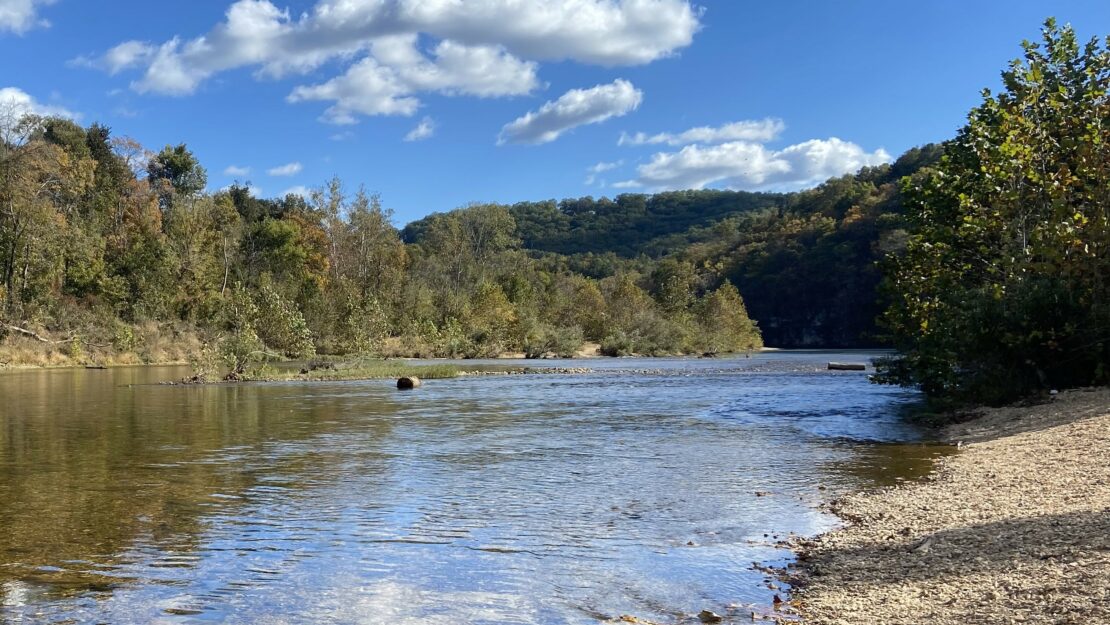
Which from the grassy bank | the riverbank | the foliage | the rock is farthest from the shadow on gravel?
the grassy bank

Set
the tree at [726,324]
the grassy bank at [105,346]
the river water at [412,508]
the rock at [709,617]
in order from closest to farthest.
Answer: the rock at [709,617] → the river water at [412,508] → the grassy bank at [105,346] → the tree at [726,324]

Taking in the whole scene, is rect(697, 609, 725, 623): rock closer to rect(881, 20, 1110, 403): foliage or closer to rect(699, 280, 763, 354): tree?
rect(881, 20, 1110, 403): foliage

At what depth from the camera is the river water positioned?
7.59 meters

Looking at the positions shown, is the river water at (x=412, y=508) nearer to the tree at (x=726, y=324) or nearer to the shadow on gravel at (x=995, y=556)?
the shadow on gravel at (x=995, y=556)

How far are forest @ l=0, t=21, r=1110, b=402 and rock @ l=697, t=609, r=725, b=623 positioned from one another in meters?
15.5

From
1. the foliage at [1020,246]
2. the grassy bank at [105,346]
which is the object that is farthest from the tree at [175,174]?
the foliage at [1020,246]

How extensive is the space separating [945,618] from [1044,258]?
17.8 metres

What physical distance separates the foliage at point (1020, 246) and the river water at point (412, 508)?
3.24 meters

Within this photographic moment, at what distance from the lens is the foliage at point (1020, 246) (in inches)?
765

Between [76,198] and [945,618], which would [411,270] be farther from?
[945,618]

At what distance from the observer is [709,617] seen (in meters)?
6.96

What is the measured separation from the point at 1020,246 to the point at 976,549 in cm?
1694

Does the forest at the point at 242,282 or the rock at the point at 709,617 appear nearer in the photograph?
the rock at the point at 709,617

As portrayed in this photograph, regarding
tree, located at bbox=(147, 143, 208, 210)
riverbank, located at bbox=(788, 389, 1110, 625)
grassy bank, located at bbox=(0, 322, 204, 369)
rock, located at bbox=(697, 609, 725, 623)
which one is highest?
tree, located at bbox=(147, 143, 208, 210)
